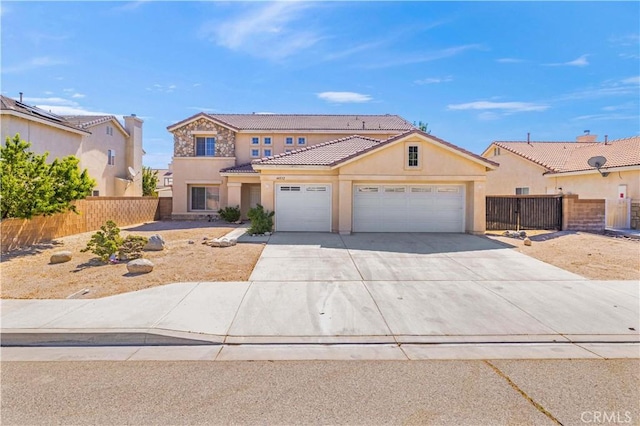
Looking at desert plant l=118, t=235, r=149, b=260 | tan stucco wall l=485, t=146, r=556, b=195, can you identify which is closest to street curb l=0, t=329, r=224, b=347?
desert plant l=118, t=235, r=149, b=260

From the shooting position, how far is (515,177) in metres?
27.7

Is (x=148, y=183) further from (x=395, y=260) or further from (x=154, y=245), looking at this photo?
(x=395, y=260)

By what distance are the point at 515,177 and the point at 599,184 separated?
6.48 m

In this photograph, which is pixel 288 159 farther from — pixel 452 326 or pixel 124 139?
pixel 124 139

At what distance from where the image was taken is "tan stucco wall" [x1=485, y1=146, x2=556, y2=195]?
1015 inches

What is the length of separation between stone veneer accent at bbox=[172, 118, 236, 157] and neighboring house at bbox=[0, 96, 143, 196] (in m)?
5.17

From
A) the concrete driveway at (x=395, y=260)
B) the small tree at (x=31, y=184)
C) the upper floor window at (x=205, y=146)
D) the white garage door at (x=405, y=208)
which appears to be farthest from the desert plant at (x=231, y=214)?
the small tree at (x=31, y=184)

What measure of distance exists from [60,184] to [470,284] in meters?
14.0

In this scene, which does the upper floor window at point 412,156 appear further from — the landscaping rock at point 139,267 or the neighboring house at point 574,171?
the neighboring house at point 574,171

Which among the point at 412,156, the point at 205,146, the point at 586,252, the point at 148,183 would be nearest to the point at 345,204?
the point at 412,156

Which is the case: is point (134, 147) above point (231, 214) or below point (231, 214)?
above

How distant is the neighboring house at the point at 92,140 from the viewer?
58.1 feet

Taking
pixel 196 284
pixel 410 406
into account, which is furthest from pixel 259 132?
pixel 410 406

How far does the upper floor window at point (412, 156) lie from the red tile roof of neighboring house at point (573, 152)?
39.5ft
